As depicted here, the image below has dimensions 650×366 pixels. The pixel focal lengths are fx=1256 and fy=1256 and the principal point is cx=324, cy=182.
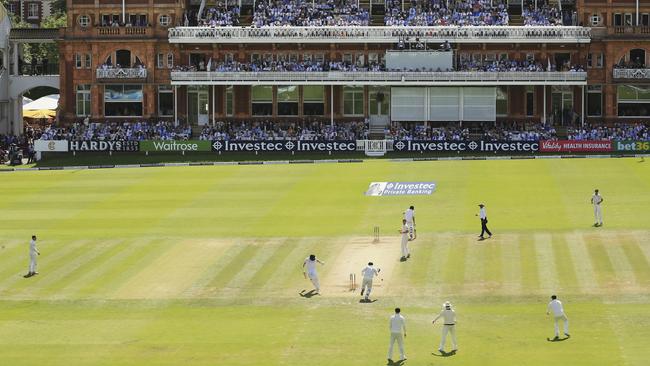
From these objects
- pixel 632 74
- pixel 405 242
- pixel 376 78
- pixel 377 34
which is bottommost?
pixel 405 242

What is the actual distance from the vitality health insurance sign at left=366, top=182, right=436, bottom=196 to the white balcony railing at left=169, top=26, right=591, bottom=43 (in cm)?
2479

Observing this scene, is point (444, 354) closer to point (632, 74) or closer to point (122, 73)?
point (632, 74)

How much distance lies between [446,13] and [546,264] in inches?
1932

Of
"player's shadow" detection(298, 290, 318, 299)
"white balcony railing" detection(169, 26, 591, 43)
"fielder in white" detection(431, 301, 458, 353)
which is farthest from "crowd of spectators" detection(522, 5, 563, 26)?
"fielder in white" detection(431, 301, 458, 353)

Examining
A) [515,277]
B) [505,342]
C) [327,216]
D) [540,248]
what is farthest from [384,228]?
[505,342]

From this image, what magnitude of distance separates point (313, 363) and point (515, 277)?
12.1 meters

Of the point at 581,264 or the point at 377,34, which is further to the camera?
the point at 377,34

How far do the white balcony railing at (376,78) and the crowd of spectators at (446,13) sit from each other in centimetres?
444

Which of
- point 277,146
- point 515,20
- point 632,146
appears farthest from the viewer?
point 515,20

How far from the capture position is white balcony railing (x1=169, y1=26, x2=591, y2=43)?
8681cm

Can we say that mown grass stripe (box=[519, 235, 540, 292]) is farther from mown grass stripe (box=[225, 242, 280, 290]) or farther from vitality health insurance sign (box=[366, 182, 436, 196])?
vitality health insurance sign (box=[366, 182, 436, 196])

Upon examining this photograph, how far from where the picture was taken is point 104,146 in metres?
82.9

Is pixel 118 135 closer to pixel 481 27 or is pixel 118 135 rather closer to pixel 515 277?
pixel 481 27

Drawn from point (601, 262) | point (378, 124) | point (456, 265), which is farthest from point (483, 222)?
point (378, 124)
